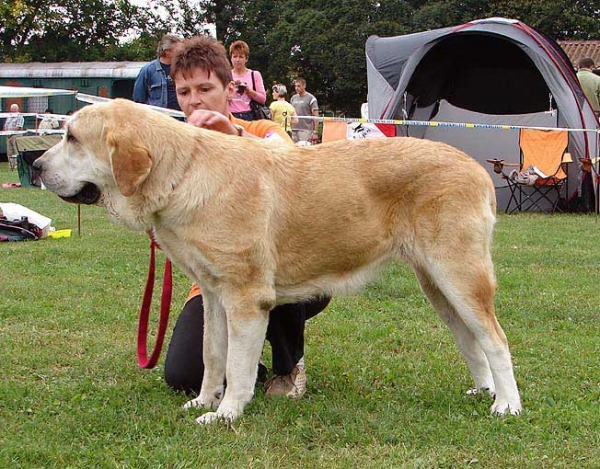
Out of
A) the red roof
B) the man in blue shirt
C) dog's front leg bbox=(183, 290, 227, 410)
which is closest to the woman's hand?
dog's front leg bbox=(183, 290, 227, 410)

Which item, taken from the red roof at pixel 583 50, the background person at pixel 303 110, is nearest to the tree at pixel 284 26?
the red roof at pixel 583 50

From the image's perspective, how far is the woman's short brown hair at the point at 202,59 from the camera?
4.00 metres

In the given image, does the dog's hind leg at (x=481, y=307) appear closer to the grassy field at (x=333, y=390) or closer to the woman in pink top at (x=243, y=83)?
the grassy field at (x=333, y=390)

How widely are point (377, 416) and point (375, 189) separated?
1.07 metres

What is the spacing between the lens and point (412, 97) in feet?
46.2

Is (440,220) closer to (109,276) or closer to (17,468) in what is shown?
(17,468)

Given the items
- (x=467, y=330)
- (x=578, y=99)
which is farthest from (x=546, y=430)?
(x=578, y=99)

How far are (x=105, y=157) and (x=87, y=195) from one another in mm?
245

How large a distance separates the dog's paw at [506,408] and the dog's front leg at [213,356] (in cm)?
133

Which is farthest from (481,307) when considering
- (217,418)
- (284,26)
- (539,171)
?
(284,26)

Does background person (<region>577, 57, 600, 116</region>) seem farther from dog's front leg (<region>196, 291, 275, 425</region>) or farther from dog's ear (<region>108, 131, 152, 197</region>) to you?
dog's ear (<region>108, 131, 152, 197</region>)

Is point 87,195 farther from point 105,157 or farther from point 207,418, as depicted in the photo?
point 207,418

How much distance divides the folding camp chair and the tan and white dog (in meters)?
9.30

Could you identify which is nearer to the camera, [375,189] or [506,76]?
[375,189]
